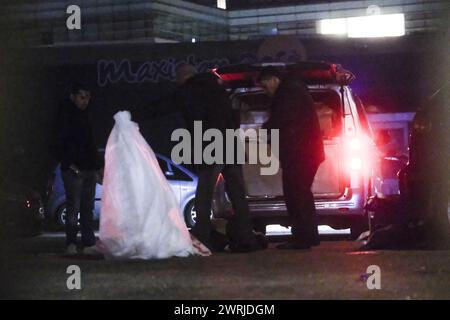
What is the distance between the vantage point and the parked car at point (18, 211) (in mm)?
14547

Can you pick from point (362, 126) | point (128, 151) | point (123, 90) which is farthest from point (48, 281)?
point (123, 90)

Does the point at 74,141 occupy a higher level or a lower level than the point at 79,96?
lower

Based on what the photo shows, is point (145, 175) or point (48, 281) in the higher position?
point (145, 175)

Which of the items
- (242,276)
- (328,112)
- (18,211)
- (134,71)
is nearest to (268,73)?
(328,112)

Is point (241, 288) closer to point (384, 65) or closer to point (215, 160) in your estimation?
point (215, 160)

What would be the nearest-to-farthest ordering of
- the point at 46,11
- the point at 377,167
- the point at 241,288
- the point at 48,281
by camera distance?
1. the point at 241,288
2. the point at 48,281
3. the point at 377,167
4. the point at 46,11

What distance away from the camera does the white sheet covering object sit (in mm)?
9172

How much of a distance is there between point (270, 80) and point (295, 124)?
0.55 meters

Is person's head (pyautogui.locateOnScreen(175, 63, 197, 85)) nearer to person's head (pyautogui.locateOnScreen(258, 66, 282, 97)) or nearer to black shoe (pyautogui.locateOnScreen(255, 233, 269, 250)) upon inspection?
person's head (pyautogui.locateOnScreen(258, 66, 282, 97))

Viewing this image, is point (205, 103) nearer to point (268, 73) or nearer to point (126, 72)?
point (268, 73)

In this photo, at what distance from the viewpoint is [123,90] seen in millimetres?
23609

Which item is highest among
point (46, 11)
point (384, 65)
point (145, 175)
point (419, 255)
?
point (46, 11)

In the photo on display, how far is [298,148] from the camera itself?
9.93 meters

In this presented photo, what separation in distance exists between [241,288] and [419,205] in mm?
4482
